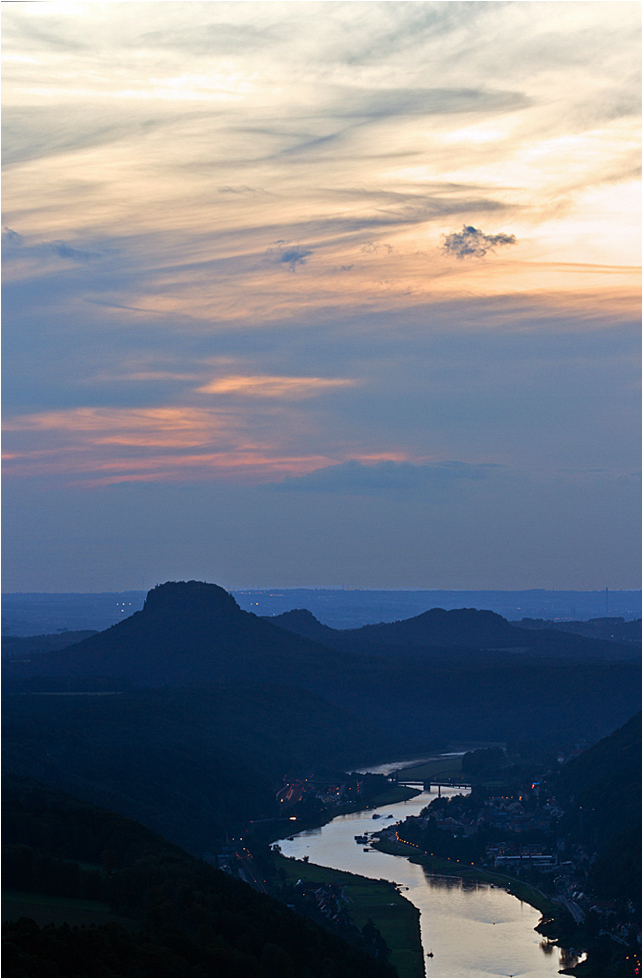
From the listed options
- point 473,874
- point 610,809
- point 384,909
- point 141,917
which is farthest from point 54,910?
point 610,809

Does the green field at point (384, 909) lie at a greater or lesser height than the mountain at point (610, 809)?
lesser

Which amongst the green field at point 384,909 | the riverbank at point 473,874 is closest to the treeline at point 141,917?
the green field at point 384,909

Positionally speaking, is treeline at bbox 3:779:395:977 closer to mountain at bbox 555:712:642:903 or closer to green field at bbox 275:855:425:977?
green field at bbox 275:855:425:977

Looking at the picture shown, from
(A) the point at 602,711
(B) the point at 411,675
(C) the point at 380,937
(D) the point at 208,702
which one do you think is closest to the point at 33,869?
(C) the point at 380,937

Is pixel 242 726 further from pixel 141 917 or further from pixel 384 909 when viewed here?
pixel 141 917

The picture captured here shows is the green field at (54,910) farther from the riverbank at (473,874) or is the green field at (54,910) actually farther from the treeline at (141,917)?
the riverbank at (473,874)

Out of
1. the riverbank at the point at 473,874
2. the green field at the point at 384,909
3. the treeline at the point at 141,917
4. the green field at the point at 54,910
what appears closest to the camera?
the treeline at the point at 141,917

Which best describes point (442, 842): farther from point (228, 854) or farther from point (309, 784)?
point (309, 784)

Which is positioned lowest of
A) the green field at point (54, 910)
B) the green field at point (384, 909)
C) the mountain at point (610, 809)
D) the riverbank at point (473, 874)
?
the riverbank at point (473, 874)
